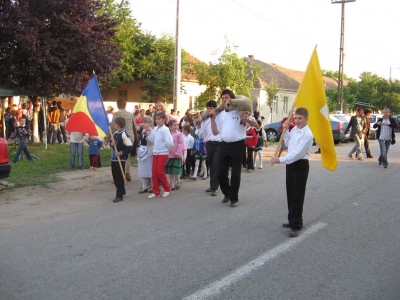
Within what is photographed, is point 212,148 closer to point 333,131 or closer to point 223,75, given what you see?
point 333,131

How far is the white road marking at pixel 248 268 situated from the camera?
13.4 feet

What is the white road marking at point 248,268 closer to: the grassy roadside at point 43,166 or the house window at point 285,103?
the grassy roadside at point 43,166

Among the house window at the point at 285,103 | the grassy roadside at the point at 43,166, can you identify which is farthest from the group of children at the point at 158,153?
the house window at the point at 285,103

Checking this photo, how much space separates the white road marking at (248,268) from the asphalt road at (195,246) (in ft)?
→ 0.04

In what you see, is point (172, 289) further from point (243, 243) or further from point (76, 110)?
point (76, 110)

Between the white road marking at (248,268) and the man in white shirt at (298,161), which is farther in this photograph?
the man in white shirt at (298,161)

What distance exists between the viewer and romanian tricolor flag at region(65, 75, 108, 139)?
8609 millimetres

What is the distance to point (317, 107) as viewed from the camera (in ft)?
20.2

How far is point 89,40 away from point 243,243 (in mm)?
12139

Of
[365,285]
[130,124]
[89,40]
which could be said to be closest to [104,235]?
[365,285]

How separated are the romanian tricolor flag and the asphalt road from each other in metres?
1.36

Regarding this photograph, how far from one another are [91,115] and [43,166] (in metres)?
4.40

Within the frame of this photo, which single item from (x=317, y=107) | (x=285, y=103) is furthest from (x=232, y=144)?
(x=285, y=103)

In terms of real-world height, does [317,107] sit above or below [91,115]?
above
